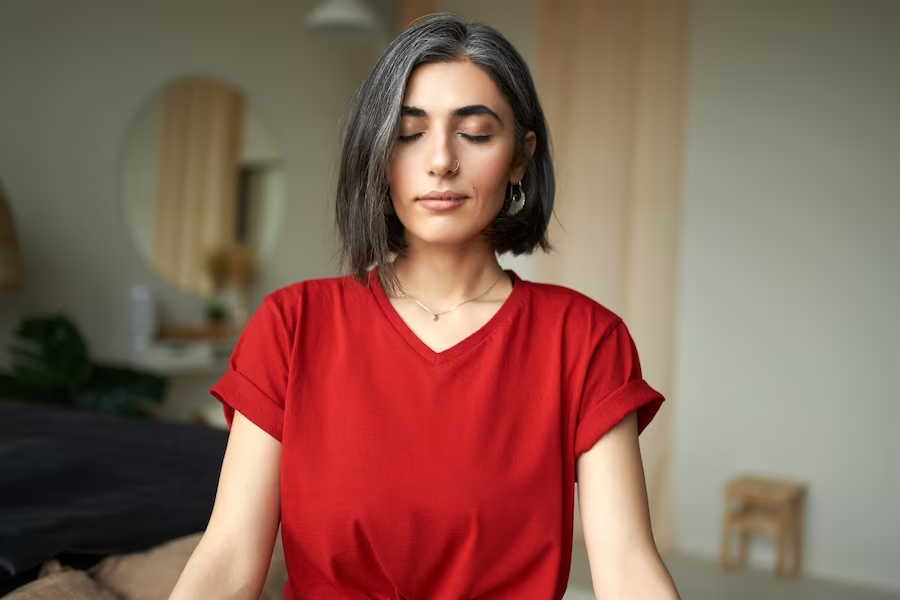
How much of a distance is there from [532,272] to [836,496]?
1605mm

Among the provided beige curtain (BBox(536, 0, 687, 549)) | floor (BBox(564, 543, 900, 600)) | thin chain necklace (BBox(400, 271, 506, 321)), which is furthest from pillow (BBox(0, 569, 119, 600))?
beige curtain (BBox(536, 0, 687, 549))

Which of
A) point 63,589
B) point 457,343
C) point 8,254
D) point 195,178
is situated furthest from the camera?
point 195,178

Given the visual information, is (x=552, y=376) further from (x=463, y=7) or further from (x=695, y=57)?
(x=463, y=7)

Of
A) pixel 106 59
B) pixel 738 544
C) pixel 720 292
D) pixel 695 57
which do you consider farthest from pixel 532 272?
pixel 106 59

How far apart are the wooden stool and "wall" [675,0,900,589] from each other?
0.09m

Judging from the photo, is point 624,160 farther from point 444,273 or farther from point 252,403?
point 252,403

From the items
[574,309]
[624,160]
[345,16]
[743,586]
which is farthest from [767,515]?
[574,309]

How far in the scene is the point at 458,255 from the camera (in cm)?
117

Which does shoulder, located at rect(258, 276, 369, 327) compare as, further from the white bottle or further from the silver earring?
the white bottle

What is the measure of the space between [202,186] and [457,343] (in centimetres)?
371

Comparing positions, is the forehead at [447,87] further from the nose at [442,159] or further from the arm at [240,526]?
the arm at [240,526]

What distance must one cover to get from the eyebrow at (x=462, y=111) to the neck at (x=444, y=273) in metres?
0.17

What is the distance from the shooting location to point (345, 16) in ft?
13.3

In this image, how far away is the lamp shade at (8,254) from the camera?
3.46m
